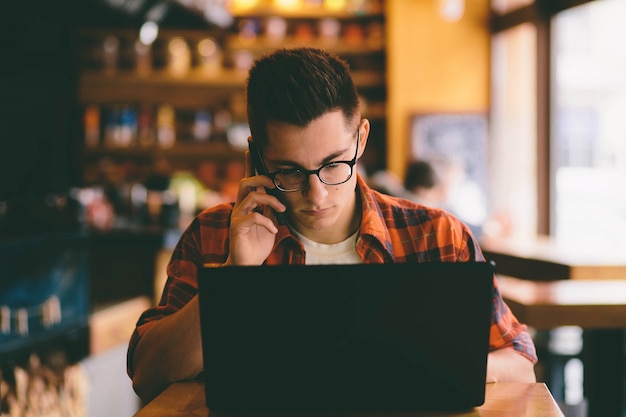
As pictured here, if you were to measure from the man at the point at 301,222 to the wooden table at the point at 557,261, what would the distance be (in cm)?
148

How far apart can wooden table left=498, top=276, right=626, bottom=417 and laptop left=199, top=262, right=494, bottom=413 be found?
126cm

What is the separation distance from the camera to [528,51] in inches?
216

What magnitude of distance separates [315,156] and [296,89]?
0.44ft

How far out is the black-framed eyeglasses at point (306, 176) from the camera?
1.34m

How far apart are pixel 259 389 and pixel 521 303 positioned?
4.56ft

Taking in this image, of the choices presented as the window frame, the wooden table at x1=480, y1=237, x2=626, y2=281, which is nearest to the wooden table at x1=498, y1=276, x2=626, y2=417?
the wooden table at x1=480, y1=237, x2=626, y2=281

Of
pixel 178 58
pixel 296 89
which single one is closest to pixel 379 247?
pixel 296 89

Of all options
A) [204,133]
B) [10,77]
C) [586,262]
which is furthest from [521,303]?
[204,133]

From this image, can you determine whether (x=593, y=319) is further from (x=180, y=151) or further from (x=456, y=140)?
(x=180, y=151)

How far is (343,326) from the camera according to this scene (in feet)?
3.19

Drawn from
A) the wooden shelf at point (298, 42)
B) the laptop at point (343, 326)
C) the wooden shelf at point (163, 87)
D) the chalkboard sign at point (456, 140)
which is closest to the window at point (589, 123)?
the chalkboard sign at point (456, 140)

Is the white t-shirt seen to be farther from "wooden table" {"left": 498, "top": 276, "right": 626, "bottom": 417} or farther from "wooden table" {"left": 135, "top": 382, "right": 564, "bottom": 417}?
"wooden table" {"left": 498, "top": 276, "right": 626, "bottom": 417}

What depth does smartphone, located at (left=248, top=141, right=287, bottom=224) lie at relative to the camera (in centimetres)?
141

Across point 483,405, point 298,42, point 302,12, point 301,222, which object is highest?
point 302,12
